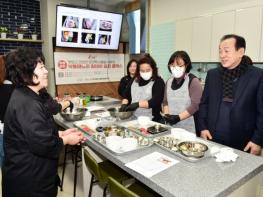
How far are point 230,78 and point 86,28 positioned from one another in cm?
334

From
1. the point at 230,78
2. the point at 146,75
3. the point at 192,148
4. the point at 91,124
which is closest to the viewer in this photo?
the point at 192,148

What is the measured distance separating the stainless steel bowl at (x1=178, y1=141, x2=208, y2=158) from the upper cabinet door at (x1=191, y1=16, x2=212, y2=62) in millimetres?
2254

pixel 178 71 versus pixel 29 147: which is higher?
pixel 178 71

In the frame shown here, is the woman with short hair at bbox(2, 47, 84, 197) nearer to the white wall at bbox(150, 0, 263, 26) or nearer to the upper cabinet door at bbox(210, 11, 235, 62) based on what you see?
the upper cabinet door at bbox(210, 11, 235, 62)

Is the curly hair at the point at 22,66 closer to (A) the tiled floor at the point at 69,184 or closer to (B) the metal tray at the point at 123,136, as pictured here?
(B) the metal tray at the point at 123,136

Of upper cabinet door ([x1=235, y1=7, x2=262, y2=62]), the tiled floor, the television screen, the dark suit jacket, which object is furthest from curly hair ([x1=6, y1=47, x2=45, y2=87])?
the television screen

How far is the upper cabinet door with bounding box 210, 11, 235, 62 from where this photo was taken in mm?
3066

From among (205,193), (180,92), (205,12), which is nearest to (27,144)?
(205,193)

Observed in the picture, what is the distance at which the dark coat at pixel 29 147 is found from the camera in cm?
121

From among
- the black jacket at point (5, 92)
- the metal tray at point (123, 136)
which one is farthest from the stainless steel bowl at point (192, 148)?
the black jacket at point (5, 92)

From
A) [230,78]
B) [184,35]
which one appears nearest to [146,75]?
[230,78]

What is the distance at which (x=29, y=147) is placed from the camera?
1.24m

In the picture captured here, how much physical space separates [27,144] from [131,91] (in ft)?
4.70

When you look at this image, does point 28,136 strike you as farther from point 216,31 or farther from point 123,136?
point 216,31
